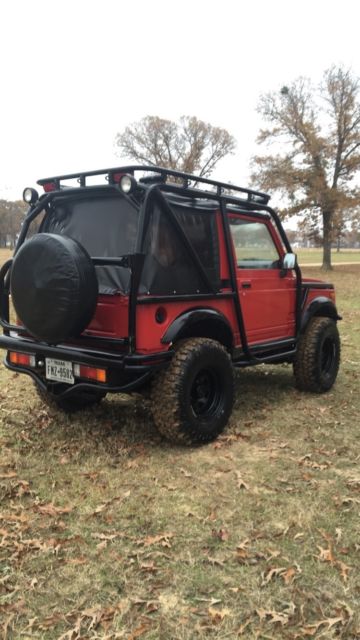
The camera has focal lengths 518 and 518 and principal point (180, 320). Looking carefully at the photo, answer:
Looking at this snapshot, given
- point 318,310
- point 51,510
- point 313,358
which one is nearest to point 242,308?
point 313,358

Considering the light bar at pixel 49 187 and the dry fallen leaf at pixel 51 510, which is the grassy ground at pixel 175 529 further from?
the light bar at pixel 49 187

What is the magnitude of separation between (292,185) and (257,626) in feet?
102

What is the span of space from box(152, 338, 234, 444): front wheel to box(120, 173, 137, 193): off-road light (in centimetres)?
125

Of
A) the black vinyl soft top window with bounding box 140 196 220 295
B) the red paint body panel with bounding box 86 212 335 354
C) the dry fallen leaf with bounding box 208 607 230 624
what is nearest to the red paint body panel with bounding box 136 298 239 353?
the red paint body panel with bounding box 86 212 335 354

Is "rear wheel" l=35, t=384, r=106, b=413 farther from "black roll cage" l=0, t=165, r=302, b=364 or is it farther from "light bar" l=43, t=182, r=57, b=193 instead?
"light bar" l=43, t=182, r=57, b=193

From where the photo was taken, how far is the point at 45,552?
281 cm

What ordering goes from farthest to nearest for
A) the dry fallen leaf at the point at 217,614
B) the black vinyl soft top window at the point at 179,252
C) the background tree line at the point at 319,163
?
the background tree line at the point at 319,163 < the black vinyl soft top window at the point at 179,252 < the dry fallen leaf at the point at 217,614

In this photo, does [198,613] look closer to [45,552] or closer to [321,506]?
[45,552]

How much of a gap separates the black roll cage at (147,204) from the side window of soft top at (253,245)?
139 millimetres

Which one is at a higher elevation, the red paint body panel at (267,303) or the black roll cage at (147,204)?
the black roll cage at (147,204)

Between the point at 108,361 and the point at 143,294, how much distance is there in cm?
54

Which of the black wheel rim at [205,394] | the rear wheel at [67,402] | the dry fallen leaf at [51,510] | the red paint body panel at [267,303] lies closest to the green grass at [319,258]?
the red paint body panel at [267,303]

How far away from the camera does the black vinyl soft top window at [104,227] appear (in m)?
3.94

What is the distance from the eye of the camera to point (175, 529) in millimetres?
3037
